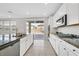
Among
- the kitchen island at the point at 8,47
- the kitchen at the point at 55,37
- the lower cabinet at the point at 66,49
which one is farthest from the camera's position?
the kitchen at the point at 55,37

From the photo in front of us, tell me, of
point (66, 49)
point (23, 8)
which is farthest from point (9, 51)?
point (23, 8)

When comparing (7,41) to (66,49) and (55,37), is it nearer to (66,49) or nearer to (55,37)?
(66,49)

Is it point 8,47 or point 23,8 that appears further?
point 23,8

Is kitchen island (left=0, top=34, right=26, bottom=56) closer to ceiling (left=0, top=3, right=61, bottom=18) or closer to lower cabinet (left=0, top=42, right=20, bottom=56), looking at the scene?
lower cabinet (left=0, top=42, right=20, bottom=56)

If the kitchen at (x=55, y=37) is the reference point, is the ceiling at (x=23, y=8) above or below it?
above

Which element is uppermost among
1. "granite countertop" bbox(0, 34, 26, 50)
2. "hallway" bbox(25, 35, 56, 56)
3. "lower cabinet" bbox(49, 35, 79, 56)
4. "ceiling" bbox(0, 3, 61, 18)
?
"ceiling" bbox(0, 3, 61, 18)

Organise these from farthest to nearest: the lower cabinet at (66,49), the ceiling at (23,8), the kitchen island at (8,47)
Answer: the ceiling at (23,8) < the lower cabinet at (66,49) < the kitchen island at (8,47)

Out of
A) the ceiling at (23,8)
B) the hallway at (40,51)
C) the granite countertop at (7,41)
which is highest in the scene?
the ceiling at (23,8)

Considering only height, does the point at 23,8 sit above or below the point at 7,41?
above

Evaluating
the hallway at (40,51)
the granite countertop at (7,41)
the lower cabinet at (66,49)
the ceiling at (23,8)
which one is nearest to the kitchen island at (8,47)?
the granite countertop at (7,41)

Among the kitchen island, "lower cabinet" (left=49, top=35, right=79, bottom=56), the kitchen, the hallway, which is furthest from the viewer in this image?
the hallway

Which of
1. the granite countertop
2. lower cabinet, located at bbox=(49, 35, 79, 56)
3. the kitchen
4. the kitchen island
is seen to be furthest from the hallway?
the kitchen island

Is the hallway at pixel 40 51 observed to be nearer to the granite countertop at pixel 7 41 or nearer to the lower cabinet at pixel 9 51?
the granite countertop at pixel 7 41

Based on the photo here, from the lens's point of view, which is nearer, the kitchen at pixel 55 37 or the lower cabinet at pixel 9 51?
the lower cabinet at pixel 9 51
